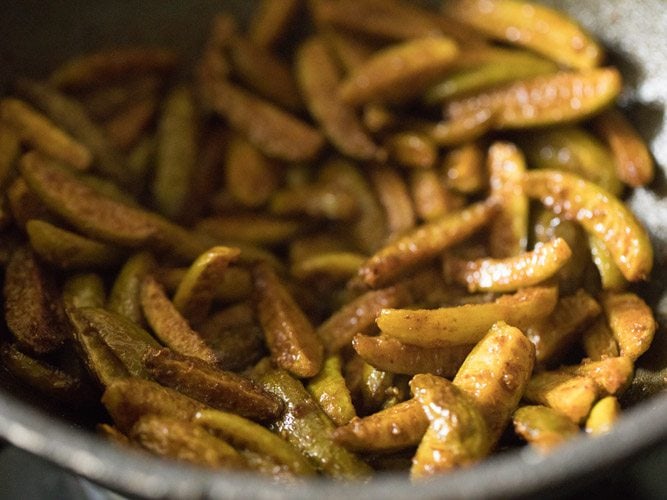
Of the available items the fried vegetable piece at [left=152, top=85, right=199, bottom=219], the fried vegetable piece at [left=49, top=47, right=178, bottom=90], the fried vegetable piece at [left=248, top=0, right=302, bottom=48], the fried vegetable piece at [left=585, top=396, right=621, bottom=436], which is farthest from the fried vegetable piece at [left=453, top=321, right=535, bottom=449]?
the fried vegetable piece at [left=49, top=47, right=178, bottom=90]

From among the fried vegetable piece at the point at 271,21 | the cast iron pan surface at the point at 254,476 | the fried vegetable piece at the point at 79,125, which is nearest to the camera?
the cast iron pan surface at the point at 254,476

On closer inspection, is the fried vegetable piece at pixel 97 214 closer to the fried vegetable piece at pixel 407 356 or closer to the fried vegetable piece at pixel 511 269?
the fried vegetable piece at pixel 407 356

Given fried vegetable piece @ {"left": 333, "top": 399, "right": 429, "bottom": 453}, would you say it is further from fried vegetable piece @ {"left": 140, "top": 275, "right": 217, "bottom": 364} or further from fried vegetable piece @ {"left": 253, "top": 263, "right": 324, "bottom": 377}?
fried vegetable piece @ {"left": 140, "top": 275, "right": 217, "bottom": 364}

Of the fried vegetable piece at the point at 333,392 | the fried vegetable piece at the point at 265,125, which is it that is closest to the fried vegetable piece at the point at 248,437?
the fried vegetable piece at the point at 333,392

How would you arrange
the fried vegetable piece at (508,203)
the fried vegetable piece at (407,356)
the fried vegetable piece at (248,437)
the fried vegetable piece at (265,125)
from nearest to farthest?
the fried vegetable piece at (248,437) < the fried vegetable piece at (407,356) < the fried vegetable piece at (508,203) < the fried vegetable piece at (265,125)

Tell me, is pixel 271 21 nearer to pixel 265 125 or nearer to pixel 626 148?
pixel 265 125

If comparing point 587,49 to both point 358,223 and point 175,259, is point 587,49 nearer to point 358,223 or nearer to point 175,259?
point 358,223

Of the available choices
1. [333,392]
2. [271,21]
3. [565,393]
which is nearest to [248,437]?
[333,392]
